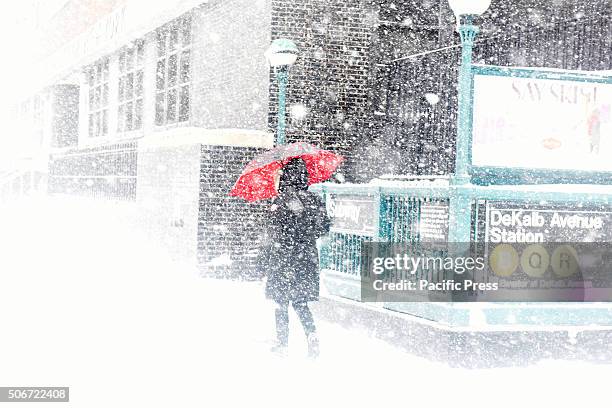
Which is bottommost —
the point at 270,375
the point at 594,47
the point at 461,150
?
the point at 270,375

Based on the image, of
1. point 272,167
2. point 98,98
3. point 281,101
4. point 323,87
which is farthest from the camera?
point 98,98

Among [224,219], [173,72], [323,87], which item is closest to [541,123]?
[323,87]

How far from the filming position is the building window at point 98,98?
24.5 meters

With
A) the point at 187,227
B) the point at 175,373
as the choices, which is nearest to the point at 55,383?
the point at 175,373

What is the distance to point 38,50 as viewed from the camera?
34.6 m

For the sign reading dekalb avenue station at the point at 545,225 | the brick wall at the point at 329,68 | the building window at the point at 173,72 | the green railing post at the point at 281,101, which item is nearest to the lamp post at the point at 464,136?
the sign reading dekalb avenue station at the point at 545,225

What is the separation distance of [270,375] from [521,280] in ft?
8.19

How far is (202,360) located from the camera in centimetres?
809

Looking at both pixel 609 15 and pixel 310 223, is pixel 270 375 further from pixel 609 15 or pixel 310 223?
pixel 609 15

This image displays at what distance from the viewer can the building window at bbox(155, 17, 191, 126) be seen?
17.1m

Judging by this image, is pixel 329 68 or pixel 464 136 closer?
pixel 464 136

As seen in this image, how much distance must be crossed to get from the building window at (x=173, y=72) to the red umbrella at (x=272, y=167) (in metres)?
8.10

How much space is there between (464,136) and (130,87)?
14.3 meters

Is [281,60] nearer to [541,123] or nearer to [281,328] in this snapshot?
[541,123]
